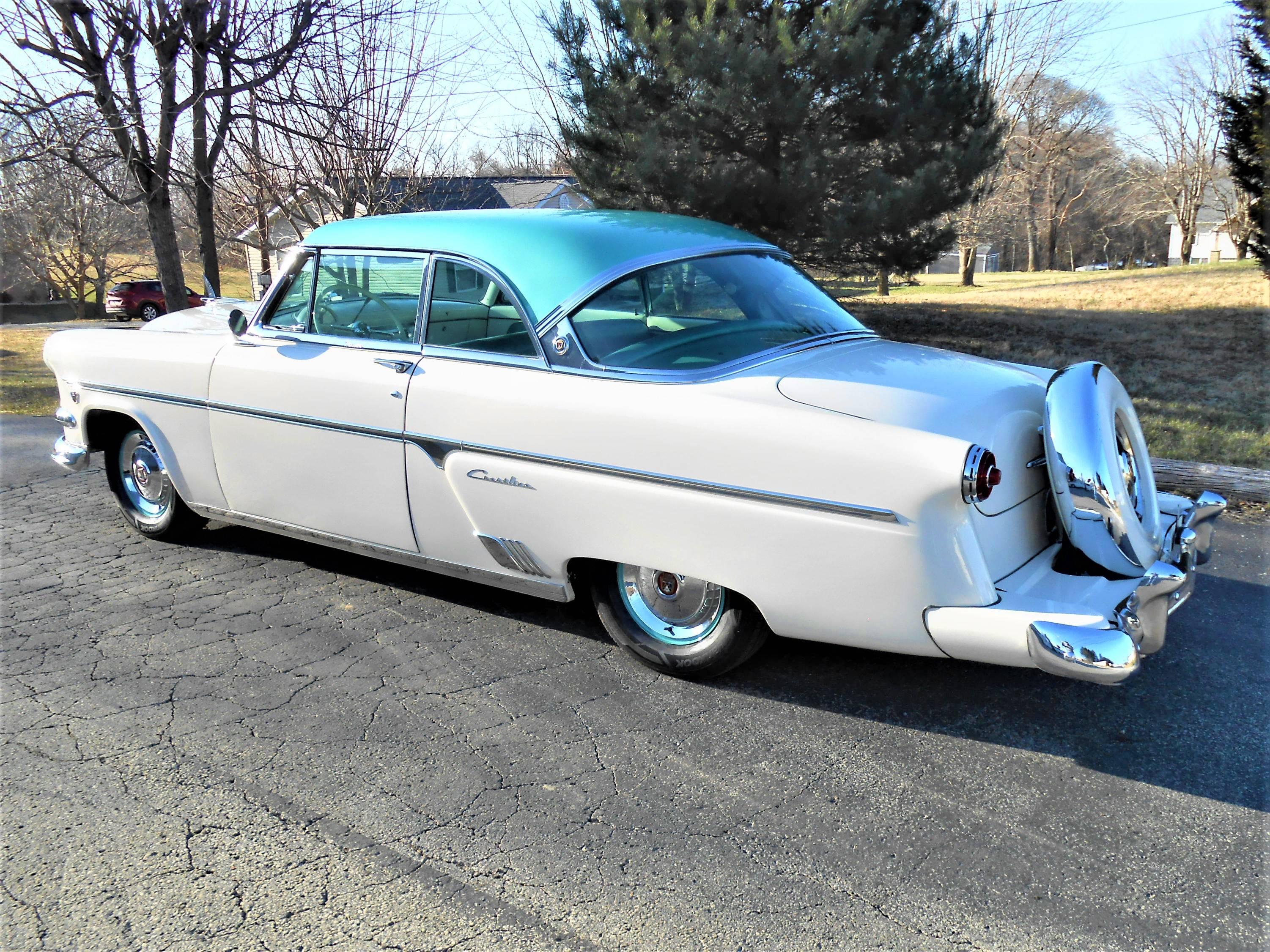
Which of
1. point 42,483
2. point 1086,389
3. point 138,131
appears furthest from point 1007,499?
point 138,131

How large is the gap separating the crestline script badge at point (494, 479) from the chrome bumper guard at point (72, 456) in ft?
9.55

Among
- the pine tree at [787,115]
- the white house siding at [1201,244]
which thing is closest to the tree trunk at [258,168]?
the pine tree at [787,115]

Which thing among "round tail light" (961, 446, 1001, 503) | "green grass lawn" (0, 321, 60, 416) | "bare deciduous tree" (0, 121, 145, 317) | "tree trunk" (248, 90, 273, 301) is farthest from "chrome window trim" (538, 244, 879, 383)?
"bare deciduous tree" (0, 121, 145, 317)

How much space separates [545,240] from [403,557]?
1437mm

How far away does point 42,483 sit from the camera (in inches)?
263

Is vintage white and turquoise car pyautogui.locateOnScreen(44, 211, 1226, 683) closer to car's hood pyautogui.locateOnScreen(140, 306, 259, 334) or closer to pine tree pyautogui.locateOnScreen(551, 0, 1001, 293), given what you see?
car's hood pyautogui.locateOnScreen(140, 306, 259, 334)

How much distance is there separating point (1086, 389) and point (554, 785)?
2114 mm

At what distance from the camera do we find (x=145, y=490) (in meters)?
5.27

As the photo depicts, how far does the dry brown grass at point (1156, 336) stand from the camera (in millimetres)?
7852

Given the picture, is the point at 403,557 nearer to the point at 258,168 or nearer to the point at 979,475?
the point at 979,475

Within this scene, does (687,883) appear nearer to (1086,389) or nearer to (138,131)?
(1086,389)

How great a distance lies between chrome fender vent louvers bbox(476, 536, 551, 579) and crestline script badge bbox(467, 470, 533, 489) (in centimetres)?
23

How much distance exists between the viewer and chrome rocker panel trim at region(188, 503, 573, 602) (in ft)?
12.1

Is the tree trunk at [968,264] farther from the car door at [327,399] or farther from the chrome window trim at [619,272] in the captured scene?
the car door at [327,399]
